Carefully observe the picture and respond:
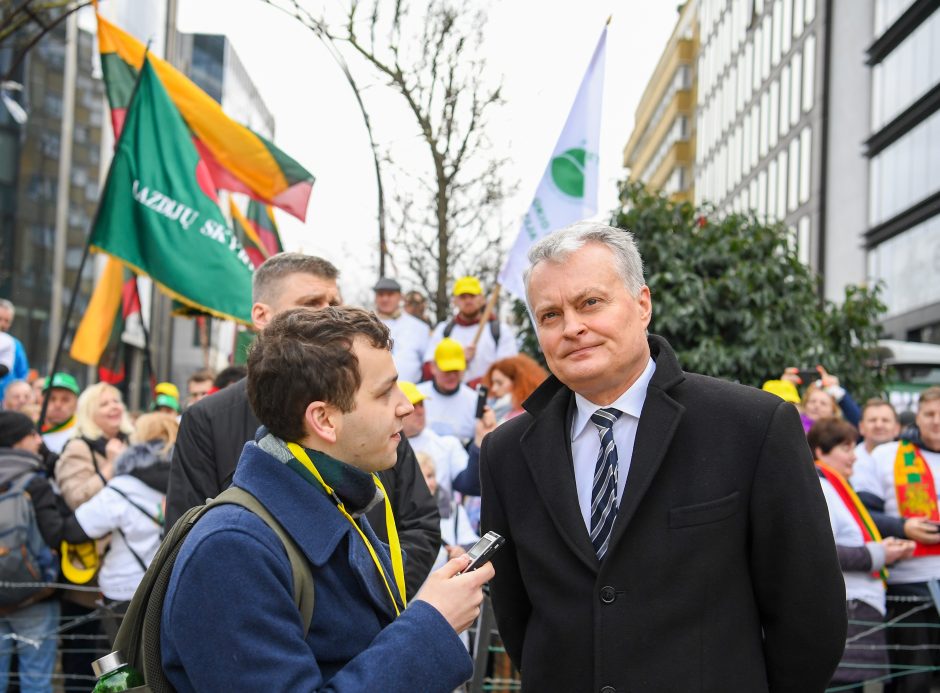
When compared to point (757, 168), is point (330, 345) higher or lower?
lower

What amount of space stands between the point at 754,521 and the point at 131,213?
254 inches

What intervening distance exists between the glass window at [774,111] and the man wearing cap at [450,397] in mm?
43225

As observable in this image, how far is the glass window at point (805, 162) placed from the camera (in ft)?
142

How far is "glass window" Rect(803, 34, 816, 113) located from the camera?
42.6m

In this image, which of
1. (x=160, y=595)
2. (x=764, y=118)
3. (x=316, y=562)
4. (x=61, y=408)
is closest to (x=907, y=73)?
(x=764, y=118)

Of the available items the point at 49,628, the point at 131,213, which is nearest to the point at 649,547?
the point at 49,628

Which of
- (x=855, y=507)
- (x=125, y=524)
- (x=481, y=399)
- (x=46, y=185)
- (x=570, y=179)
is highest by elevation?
(x=46, y=185)

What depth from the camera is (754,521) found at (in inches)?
112

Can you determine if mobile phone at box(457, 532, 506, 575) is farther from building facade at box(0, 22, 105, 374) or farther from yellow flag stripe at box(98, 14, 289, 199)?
building facade at box(0, 22, 105, 374)

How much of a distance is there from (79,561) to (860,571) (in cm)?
464

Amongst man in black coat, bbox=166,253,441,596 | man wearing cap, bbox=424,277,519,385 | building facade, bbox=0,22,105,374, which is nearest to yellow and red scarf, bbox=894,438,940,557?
man wearing cap, bbox=424,277,519,385

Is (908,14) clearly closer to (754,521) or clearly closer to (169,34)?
(169,34)

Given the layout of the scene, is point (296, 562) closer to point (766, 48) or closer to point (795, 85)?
point (795, 85)

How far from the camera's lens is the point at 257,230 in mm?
14930
